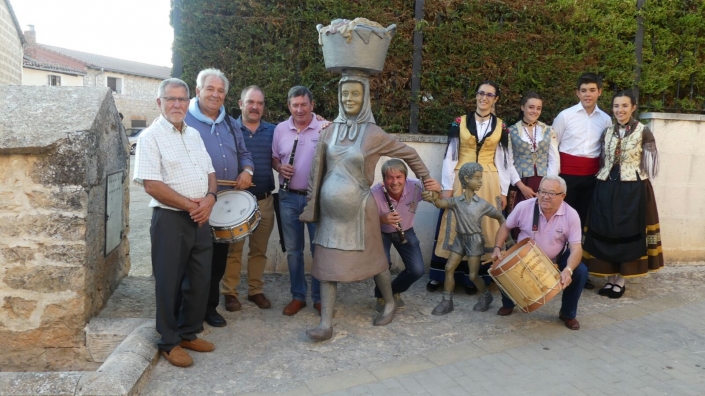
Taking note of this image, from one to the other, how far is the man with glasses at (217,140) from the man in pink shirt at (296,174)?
0.37m

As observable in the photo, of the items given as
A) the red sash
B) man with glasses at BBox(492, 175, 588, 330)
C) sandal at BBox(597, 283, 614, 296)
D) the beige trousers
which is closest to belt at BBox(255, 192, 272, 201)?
the beige trousers

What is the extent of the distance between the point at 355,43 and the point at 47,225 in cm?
248

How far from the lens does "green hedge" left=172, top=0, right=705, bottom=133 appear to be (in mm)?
5840

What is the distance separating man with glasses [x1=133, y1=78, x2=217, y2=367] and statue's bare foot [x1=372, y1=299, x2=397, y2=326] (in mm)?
1449

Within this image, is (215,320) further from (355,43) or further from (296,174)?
(355,43)

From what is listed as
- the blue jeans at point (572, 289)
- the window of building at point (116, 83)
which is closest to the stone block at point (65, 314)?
the blue jeans at point (572, 289)

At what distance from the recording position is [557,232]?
4410mm

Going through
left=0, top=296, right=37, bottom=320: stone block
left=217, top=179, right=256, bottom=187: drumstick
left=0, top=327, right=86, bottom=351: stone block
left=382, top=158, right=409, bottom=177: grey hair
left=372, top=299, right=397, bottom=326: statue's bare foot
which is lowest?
left=0, top=327, right=86, bottom=351: stone block

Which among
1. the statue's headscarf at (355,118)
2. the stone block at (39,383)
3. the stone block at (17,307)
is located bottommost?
the stone block at (39,383)

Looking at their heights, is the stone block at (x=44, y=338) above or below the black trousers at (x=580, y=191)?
below

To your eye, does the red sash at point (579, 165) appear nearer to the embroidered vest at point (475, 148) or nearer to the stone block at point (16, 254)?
the embroidered vest at point (475, 148)

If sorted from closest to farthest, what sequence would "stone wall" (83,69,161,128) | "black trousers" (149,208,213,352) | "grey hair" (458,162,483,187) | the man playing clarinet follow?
1. "black trousers" (149,208,213,352)
2. the man playing clarinet
3. "grey hair" (458,162,483,187)
4. "stone wall" (83,69,161,128)

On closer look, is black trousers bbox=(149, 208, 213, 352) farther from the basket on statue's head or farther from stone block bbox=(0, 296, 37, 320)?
the basket on statue's head

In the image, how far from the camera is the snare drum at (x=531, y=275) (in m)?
4.05
